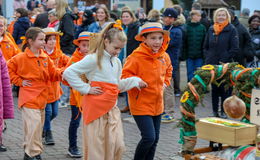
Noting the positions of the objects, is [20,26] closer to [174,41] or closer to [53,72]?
[174,41]

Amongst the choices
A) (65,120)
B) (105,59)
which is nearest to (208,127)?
(105,59)

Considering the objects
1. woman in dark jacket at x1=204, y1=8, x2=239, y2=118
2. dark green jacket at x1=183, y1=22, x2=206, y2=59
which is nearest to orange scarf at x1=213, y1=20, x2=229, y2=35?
woman in dark jacket at x1=204, y1=8, x2=239, y2=118

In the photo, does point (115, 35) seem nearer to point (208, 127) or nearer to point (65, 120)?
point (208, 127)

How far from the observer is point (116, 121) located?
5.19 metres

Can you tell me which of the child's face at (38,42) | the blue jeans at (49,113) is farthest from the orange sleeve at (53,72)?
the blue jeans at (49,113)

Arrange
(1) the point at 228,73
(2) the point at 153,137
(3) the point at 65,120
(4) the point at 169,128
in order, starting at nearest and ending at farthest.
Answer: (1) the point at 228,73 → (2) the point at 153,137 → (4) the point at 169,128 → (3) the point at 65,120

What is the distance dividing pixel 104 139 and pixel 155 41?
1353mm

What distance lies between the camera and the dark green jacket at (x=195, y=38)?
37.6ft

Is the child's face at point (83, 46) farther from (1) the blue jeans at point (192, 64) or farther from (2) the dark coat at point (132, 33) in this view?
(1) the blue jeans at point (192, 64)

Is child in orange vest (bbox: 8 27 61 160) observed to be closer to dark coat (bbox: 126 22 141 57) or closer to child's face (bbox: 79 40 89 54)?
child's face (bbox: 79 40 89 54)

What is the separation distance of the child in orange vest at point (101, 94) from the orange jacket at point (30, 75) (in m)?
1.26

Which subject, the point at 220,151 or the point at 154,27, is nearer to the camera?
the point at 220,151

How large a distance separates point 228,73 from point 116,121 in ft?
4.42

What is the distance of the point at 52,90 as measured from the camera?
275 inches
